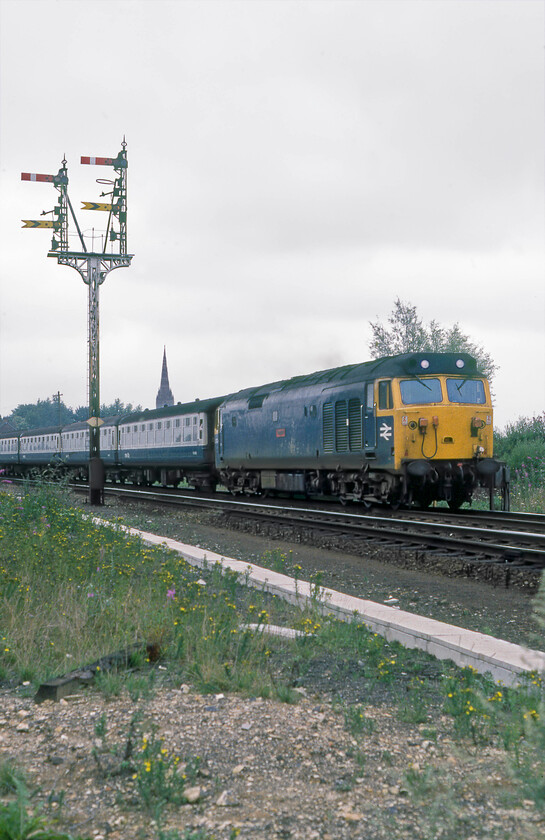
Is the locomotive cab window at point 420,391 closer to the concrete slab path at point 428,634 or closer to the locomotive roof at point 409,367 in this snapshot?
the locomotive roof at point 409,367

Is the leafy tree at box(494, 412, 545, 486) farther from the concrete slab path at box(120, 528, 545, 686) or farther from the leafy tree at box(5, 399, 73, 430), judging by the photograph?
the leafy tree at box(5, 399, 73, 430)

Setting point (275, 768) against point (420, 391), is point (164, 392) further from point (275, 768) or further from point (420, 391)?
point (275, 768)

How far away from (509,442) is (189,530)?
1245 centimetres

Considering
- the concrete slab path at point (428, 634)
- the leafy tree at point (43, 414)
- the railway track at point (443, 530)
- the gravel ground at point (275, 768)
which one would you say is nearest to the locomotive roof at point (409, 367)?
the railway track at point (443, 530)

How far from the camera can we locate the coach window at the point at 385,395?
55.0 feet

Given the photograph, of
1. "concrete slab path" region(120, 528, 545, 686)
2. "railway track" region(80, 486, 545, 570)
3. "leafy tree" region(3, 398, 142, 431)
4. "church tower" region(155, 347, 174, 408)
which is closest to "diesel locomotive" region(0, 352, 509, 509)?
"railway track" region(80, 486, 545, 570)

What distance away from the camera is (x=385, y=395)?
16.9 m

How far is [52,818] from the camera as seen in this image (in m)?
3.49

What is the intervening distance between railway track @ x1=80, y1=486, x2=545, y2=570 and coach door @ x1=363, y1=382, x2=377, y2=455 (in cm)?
143

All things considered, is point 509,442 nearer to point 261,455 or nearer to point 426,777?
point 261,455

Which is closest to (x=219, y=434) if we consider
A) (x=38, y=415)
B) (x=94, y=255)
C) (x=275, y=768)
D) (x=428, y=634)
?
(x=94, y=255)

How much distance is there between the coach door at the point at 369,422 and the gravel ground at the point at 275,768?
11365 mm

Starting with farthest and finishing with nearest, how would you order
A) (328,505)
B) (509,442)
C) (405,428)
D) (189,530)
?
(509,442)
(328,505)
(189,530)
(405,428)

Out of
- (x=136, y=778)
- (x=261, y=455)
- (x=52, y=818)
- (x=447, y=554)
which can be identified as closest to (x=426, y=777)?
(x=136, y=778)
